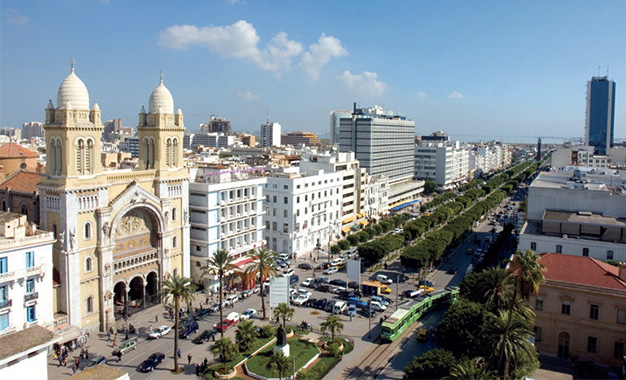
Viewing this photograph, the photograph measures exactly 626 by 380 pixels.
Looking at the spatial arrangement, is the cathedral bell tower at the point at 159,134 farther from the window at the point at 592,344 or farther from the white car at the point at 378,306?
the window at the point at 592,344

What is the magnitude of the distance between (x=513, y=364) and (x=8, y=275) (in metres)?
42.1

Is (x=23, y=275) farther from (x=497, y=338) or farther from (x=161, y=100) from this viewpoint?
→ (x=497, y=338)

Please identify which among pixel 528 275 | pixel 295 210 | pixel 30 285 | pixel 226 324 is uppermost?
pixel 528 275

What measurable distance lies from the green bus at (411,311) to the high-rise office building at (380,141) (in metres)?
79.3

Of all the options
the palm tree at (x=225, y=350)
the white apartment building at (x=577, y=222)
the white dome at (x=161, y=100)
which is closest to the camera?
the palm tree at (x=225, y=350)

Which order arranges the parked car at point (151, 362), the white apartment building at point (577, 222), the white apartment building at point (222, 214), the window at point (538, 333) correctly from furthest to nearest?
the white apartment building at point (222, 214) → the white apartment building at point (577, 222) → the window at point (538, 333) → the parked car at point (151, 362)

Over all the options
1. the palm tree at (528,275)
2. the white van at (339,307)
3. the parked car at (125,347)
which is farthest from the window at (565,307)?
the parked car at (125,347)

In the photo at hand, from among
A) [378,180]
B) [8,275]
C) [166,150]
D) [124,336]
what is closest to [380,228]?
[378,180]

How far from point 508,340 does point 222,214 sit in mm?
45341

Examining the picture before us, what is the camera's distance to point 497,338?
35906mm

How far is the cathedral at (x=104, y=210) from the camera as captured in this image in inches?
2007

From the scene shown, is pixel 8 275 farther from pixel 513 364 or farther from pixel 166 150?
pixel 513 364

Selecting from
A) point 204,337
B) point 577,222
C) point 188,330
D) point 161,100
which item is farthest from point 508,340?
point 161,100

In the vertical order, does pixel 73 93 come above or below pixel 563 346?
above
